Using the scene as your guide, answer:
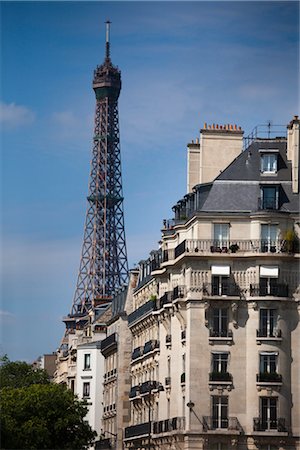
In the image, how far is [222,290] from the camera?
3061 inches

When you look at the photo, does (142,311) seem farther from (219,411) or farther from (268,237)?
(219,411)

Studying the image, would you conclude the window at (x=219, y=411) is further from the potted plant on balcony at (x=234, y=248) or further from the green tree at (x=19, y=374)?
the green tree at (x=19, y=374)

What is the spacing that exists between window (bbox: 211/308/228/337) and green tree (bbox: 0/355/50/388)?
200 feet

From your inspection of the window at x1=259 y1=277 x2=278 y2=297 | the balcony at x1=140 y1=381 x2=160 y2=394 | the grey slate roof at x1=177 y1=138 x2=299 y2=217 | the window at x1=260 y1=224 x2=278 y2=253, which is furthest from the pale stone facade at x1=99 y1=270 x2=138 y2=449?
the window at x1=260 y1=224 x2=278 y2=253

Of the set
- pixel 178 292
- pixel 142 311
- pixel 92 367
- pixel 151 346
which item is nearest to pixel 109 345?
pixel 92 367

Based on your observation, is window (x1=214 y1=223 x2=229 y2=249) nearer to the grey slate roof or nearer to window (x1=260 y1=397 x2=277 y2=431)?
the grey slate roof

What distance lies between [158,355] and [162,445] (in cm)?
695

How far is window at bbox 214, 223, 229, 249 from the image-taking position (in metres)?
78.4

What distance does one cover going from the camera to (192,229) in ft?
262

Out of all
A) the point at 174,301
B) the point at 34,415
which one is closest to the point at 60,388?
the point at 34,415

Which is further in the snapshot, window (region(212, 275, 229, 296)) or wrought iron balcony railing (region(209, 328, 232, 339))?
window (region(212, 275, 229, 296))

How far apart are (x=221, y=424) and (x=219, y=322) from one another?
516 cm

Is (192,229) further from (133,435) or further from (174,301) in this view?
(133,435)

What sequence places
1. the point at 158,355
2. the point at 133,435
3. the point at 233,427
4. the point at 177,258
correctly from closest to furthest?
the point at 233,427, the point at 177,258, the point at 158,355, the point at 133,435
